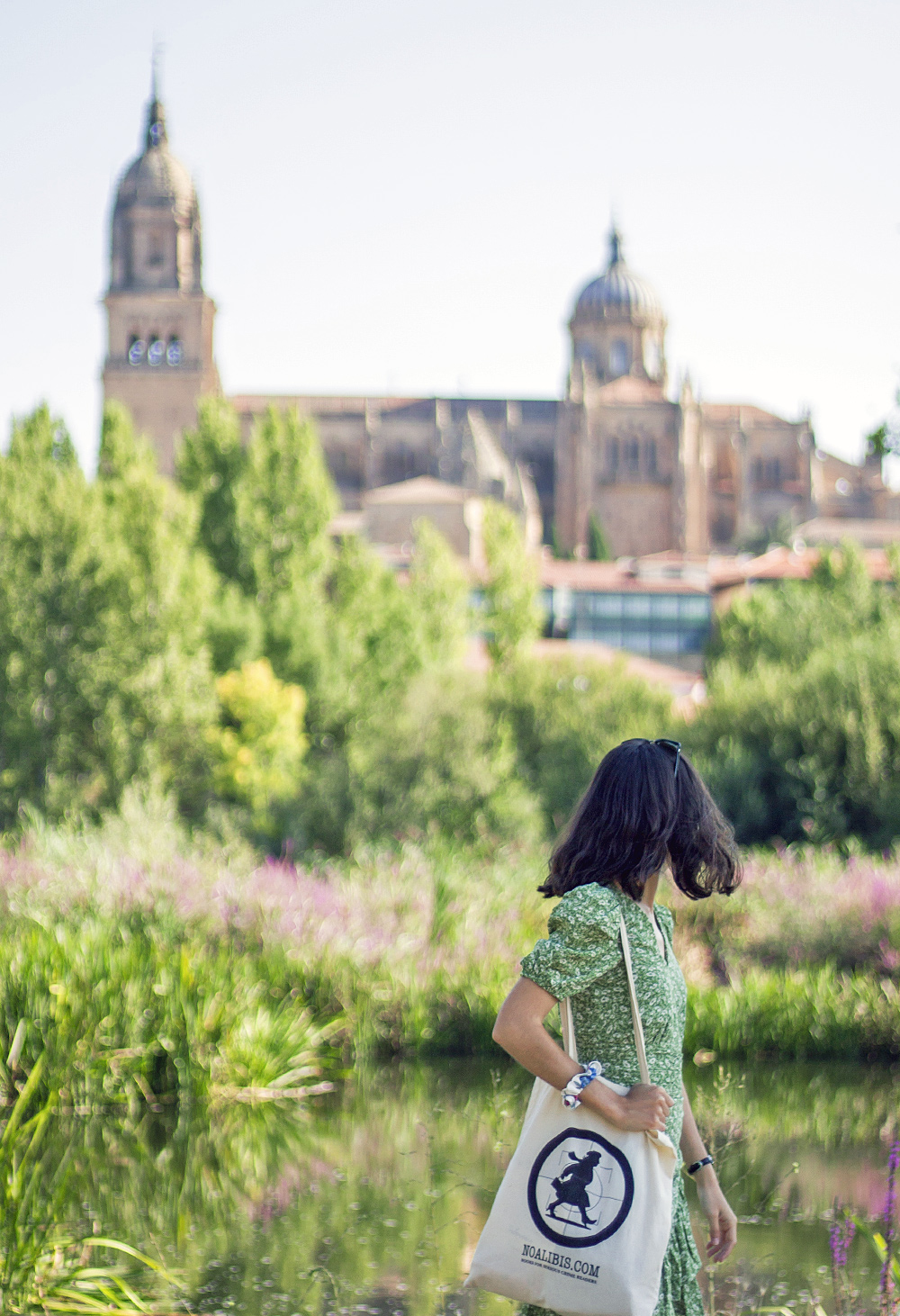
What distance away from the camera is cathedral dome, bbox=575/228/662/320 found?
97.9 metres

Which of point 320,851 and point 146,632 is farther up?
point 146,632

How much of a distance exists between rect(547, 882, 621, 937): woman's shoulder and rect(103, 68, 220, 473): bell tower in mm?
81824

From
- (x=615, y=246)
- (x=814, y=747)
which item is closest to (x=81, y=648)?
(x=814, y=747)

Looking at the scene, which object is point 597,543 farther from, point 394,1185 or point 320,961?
point 394,1185

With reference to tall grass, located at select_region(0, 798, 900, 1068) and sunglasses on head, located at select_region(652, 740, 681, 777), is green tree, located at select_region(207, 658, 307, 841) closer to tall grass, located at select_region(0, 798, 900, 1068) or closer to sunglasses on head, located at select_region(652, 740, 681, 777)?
tall grass, located at select_region(0, 798, 900, 1068)

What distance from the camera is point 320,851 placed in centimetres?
2038

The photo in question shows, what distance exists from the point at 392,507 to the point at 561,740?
48.7 m

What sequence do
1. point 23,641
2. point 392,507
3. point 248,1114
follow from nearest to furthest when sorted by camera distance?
point 248,1114 < point 23,641 < point 392,507

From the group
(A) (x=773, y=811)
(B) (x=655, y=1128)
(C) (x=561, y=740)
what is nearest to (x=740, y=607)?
(C) (x=561, y=740)

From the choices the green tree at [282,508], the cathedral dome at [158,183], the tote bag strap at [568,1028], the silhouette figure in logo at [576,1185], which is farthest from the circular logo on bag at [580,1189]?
the cathedral dome at [158,183]

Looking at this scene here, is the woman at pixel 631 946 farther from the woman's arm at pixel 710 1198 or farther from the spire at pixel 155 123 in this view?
the spire at pixel 155 123

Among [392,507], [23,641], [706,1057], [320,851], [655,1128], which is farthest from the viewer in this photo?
[392,507]

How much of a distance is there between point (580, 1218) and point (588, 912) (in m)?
0.55

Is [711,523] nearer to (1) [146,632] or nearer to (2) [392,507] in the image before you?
(2) [392,507]
